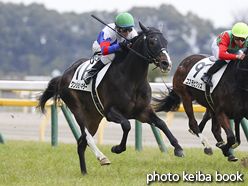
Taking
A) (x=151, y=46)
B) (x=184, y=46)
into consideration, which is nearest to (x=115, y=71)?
(x=151, y=46)

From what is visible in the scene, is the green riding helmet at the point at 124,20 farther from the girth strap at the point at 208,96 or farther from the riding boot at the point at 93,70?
the girth strap at the point at 208,96

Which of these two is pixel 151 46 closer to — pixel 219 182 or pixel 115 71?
pixel 115 71

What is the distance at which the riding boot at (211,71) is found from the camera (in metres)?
5.97

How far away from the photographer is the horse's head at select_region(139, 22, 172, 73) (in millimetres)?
4691

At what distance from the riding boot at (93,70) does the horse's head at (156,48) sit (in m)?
0.85

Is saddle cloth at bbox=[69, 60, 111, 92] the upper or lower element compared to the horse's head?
lower

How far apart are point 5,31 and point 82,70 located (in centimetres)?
2678

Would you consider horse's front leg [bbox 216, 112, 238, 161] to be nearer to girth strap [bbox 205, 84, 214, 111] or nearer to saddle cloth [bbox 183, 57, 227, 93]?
girth strap [bbox 205, 84, 214, 111]

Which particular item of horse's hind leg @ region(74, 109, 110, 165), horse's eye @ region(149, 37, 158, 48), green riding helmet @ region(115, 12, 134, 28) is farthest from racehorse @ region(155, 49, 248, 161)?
horse's hind leg @ region(74, 109, 110, 165)

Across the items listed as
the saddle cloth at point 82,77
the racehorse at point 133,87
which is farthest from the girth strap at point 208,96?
the saddle cloth at point 82,77

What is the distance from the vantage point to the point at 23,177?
203 inches

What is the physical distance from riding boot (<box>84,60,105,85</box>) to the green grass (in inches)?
46.7

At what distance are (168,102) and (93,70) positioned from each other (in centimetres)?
190

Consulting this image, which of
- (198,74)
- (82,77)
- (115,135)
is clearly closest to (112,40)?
(82,77)
